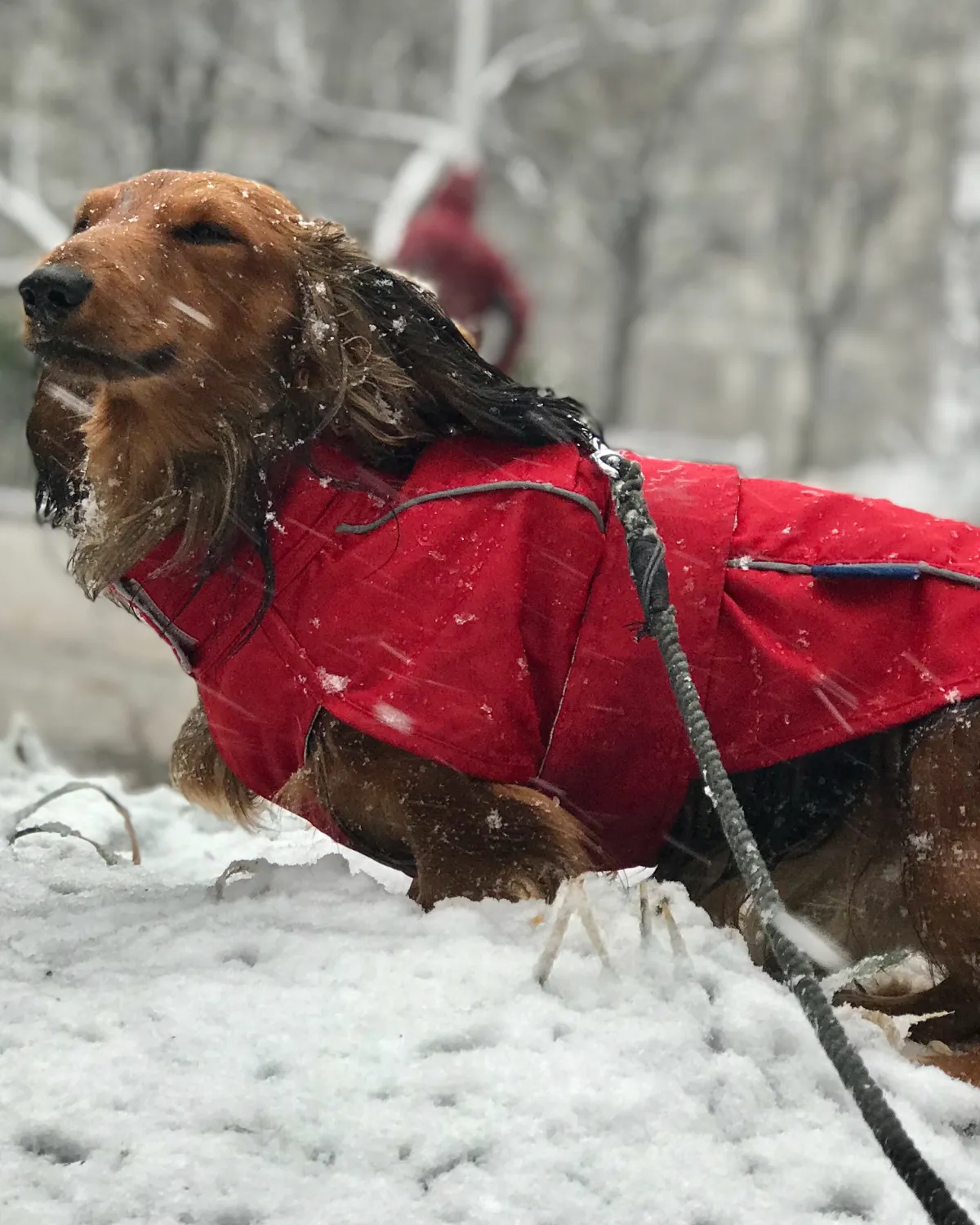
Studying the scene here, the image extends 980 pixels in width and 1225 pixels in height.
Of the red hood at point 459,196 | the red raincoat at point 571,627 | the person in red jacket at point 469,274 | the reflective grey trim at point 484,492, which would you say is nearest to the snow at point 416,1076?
the red raincoat at point 571,627

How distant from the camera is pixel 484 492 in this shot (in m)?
1.83

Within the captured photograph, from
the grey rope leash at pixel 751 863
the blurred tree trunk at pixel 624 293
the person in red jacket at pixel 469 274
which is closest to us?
the grey rope leash at pixel 751 863

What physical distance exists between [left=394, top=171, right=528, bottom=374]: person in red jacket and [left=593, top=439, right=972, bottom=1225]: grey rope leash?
205 inches

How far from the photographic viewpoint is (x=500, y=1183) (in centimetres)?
120

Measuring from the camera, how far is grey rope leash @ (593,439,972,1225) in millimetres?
1072

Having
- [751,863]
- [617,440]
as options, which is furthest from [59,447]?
[617,440]

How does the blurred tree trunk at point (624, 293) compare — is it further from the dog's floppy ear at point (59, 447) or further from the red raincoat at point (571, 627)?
the red raincoat at point (571, 627)

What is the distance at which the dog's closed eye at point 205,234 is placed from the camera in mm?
1865

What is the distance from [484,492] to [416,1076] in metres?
0.87

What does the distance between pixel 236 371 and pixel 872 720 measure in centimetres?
113

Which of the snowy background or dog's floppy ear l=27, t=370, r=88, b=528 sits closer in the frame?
the snowy background

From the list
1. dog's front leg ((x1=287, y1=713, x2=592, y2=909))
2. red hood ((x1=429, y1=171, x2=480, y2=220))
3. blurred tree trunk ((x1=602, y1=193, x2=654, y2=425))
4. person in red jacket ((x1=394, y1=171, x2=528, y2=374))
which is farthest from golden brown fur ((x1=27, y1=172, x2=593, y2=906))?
blurred tree trunk ((x1=602, y1=193, x2=654, y2=425))

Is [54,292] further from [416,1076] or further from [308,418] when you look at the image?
[416,1076]

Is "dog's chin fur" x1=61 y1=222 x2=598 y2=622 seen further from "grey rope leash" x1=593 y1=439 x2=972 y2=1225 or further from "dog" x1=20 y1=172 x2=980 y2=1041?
"grey rope leash" x1=593 y1=439 x2=972 y2=1225
